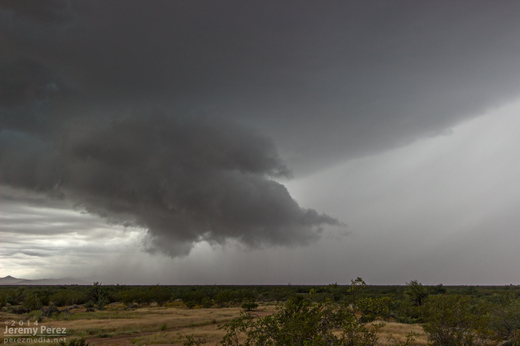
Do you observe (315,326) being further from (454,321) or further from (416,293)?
(416,293)

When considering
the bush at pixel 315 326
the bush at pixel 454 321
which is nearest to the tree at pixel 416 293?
the bush at pixel 454 321

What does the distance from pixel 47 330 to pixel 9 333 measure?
359cm

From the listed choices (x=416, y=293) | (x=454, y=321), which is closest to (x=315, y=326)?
(x=454, y=321)

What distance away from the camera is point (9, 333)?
3269 cm

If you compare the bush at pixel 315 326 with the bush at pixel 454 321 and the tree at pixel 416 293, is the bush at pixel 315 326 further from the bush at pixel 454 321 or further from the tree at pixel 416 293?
the tree at pixel 416 293

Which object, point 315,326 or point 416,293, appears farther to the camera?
point 416,293

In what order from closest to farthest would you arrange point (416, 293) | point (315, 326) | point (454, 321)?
1. point (315, 326)
2. point (454, 321)
3. point (416, 293)

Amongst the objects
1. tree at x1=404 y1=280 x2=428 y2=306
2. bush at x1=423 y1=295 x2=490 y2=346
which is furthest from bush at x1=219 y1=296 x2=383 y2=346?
tree at x1=404 y1=280 x2=428 y2=306

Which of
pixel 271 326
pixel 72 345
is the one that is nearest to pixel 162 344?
pixel 72 345

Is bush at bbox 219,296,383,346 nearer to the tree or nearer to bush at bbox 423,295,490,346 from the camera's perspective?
bush at bbox 423,295,490,346

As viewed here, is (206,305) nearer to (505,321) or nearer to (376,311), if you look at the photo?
(505,321)

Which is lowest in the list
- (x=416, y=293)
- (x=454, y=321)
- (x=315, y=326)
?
(x=416, y=293)

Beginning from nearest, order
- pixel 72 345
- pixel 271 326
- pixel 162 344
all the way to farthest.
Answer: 1. pixel 271 326
2. pixel 72 345
3. pixel 162 344

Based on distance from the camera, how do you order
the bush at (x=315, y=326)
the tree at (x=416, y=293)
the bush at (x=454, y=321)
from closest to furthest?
→ the bush at (x=315, y=326) → the bush at (x=454, y=321) → the tree at (x=416, y=293)
